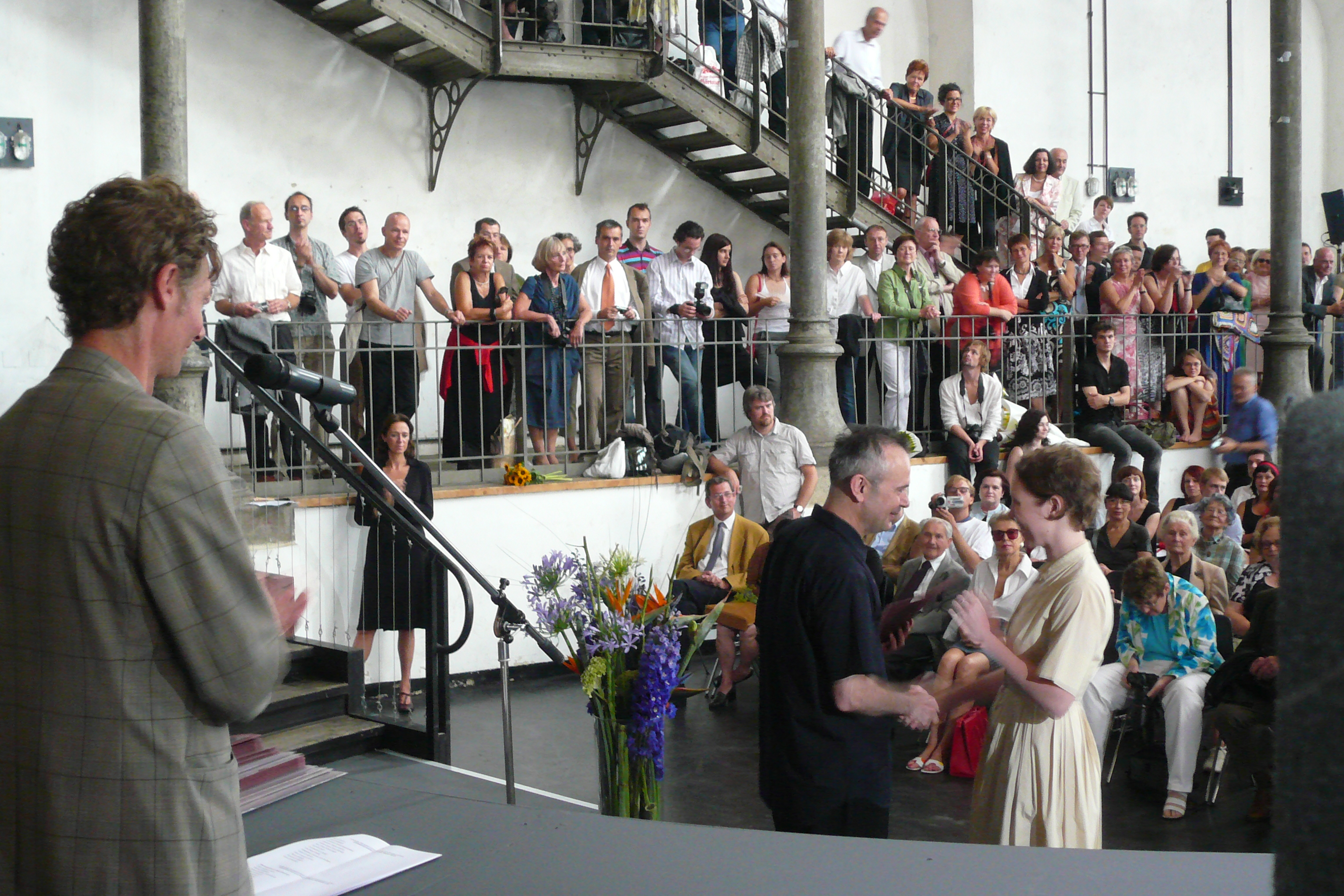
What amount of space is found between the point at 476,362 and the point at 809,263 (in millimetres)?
2659

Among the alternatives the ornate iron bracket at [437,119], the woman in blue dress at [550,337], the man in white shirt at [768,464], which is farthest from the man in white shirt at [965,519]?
the ornate iron bracket at [437,119]

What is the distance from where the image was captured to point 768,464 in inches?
362

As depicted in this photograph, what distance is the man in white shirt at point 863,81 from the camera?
39.3 ft

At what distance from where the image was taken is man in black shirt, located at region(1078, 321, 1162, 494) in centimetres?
1115

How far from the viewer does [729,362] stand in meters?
10.3

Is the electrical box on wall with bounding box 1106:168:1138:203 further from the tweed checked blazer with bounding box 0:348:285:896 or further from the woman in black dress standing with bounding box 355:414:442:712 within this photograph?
the tweed checked blazer with bounding box 0:348:285:896

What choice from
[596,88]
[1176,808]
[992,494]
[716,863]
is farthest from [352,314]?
[716,863]

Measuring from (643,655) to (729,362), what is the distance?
6428 mm

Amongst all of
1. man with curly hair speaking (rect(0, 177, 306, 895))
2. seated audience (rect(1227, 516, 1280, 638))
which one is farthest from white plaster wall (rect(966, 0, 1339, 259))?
man with curly hair speaking (rect(0, 177, 306, 895))

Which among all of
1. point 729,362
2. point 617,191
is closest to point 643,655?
point 729,362

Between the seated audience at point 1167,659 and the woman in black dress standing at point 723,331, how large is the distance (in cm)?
404

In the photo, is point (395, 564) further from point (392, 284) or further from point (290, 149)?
point (290, 149)

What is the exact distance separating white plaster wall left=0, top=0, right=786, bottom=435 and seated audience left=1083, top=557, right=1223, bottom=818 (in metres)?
6.25

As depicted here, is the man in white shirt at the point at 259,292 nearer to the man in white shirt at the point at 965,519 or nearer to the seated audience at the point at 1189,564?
the man in white shirt at the point at 965,519
